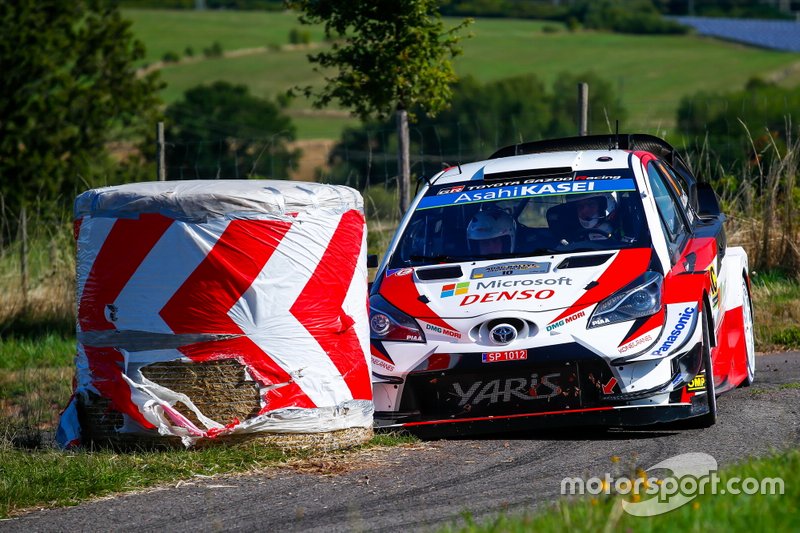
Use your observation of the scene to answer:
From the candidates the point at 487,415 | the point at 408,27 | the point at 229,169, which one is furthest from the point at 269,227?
the point at 229,169

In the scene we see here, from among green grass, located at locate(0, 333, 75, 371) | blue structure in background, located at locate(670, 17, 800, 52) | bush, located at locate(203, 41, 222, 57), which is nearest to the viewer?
green grass, located at locate(0, 333, 75, 371)

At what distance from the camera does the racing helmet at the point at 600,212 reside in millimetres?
7719

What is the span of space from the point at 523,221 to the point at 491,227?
1.18ft

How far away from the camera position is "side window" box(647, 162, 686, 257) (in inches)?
300

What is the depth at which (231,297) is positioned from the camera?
20.9ft

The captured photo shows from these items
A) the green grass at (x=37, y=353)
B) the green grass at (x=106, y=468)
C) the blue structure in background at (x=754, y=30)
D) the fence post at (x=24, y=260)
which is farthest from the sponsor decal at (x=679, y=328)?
the blue structure in background at (x=754, y=30)

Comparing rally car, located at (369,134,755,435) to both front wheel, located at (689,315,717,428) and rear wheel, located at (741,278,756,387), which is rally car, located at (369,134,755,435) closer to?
front wheel, located at (689,315,717,428)

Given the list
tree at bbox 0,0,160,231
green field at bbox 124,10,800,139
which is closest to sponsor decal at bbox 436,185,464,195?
tree at bbox 0,0,160,231

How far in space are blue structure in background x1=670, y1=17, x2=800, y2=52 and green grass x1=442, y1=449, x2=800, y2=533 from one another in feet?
324

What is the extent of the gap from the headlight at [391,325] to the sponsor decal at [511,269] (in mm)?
519

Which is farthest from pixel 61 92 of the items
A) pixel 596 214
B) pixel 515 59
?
pixel 515 59

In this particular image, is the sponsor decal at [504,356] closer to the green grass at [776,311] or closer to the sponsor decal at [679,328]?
the sponsor decal at [679,328]

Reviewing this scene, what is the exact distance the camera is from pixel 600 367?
662 cm

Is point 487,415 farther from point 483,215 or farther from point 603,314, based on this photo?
point 483,215
